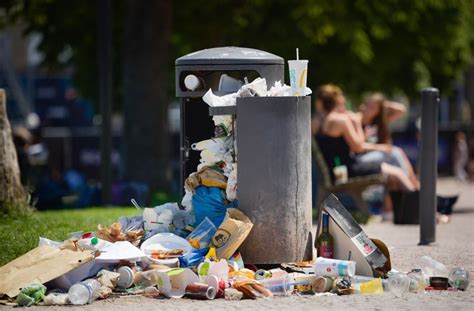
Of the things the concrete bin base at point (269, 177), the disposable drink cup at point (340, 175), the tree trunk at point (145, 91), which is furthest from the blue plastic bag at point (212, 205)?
the tree trunk at point (145, 91)

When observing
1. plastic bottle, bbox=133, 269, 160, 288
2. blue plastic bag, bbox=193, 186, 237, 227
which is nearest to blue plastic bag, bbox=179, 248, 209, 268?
plastic bottle, bbox=133, 269, 160, 288

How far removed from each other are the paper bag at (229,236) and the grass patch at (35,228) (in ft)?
5.51

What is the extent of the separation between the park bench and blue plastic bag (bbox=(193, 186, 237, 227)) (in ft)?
17.1

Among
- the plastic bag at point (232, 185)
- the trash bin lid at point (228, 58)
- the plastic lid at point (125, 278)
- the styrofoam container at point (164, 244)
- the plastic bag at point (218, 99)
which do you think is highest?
the trash bin lid at point (228, 58)

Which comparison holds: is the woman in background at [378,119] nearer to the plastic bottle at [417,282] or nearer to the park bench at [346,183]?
the park bench at [346,183]

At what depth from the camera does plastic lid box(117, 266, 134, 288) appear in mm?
7730

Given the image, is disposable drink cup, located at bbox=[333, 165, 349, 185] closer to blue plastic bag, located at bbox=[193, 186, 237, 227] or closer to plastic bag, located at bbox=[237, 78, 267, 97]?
blue plastic bag, located at bbox=[193, 186, 237, 227]

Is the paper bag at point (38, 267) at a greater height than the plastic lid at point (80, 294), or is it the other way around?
the paper bag at point (38, 267)

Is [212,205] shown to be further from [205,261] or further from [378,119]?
[378,119]

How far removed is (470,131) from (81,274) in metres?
25.9

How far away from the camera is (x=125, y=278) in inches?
305

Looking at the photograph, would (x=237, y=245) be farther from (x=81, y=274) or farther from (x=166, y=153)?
(x=166, y=153)

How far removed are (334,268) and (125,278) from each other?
4.56 ft

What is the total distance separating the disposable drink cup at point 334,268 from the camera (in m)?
7.80
